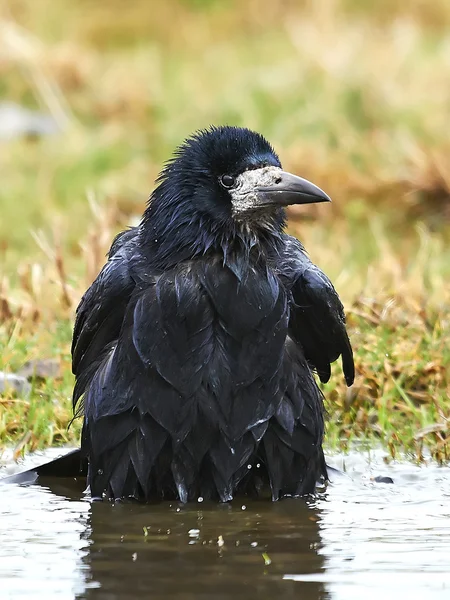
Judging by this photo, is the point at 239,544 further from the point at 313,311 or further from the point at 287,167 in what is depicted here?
the point at 287,167

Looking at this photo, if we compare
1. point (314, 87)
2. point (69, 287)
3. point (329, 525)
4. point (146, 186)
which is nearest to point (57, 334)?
point (69, 287)

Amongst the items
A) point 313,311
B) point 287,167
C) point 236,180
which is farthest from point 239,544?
point 287,167

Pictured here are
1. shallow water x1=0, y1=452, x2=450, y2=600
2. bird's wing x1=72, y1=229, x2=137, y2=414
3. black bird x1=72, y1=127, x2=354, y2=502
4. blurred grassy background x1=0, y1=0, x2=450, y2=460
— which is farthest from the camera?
blurred grassy background x1=0, y1=0, x2=450, y2=460

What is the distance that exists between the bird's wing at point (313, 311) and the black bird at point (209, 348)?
0.04ft

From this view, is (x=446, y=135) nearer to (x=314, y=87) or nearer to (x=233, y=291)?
(x=314, y=87)

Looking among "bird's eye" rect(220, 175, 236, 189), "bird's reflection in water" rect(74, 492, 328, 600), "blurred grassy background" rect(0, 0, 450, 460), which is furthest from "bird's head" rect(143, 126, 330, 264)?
"blurred grassy background" rect(0, 0, 450, 460)

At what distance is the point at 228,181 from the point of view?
4.61 metres

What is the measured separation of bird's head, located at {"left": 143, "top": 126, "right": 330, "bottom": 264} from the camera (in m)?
4.59

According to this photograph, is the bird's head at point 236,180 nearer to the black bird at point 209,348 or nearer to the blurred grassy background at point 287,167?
the black bird at point 209,348

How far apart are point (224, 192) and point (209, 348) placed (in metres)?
0.52

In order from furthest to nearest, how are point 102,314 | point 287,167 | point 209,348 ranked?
point 287,167
point 102,314
point 209,348

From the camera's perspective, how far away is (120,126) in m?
13.2

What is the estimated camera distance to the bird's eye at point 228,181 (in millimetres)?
4598

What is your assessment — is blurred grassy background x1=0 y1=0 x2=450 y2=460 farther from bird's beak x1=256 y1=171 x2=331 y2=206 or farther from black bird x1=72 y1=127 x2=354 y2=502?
bird's beak x1=256 y1=171 x2=331 y2=206
